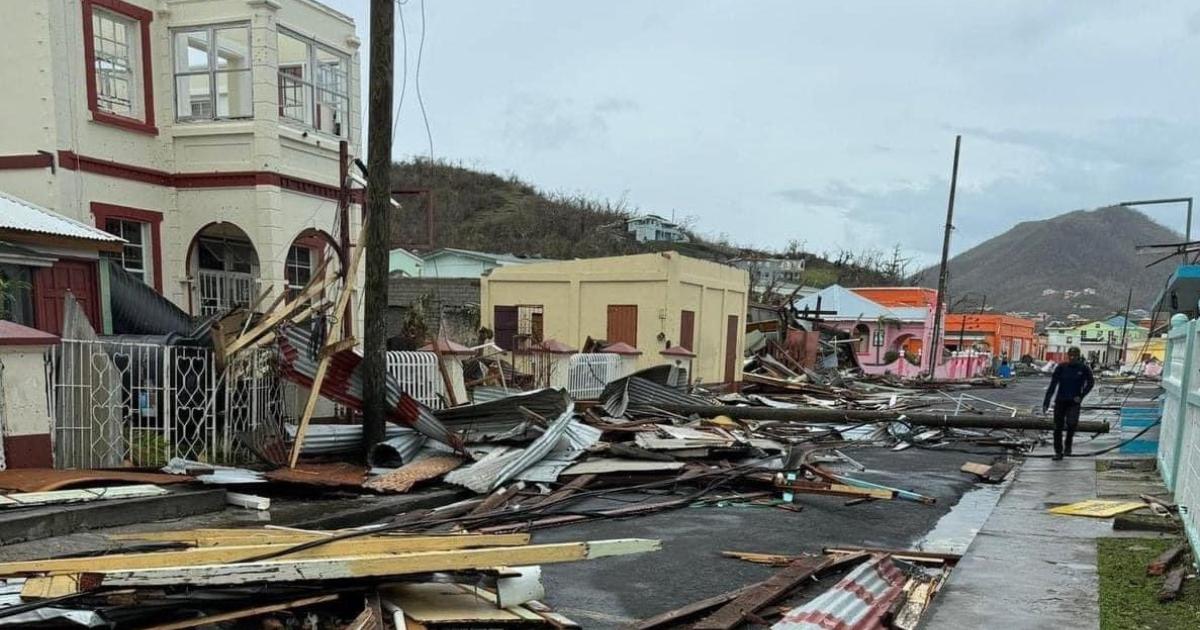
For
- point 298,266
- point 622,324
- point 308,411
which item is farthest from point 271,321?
point 622,324

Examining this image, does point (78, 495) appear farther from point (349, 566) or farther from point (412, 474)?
point (349, 566)

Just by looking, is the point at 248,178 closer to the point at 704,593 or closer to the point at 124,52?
the point at 124,52

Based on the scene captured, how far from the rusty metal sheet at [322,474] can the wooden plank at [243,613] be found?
15.1 feet

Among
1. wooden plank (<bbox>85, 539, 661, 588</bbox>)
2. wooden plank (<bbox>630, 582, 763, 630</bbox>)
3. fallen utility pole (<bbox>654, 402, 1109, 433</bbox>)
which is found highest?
wooden plank (<bbox>85, 539, 661, 588</bbox>)

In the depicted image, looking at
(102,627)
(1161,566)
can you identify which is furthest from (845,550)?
(102,627)

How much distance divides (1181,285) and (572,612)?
1869 cm

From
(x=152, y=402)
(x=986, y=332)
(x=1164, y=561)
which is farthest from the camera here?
(x=986, y=332)

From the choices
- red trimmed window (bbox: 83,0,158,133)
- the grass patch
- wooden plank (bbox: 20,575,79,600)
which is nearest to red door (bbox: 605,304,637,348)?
red trimmed window (bbox: 83,0,158,133)

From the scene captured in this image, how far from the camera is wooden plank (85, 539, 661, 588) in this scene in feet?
14.3

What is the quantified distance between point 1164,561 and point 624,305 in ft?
55.8

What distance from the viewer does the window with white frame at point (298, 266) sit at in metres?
15.5

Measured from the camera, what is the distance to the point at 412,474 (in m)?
9.73

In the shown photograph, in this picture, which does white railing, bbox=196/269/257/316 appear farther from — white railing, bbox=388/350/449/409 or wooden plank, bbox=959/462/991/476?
wooden plank, bbox=959/462/991/476

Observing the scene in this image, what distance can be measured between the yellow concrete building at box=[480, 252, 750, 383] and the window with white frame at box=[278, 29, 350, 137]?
7.71 meters
